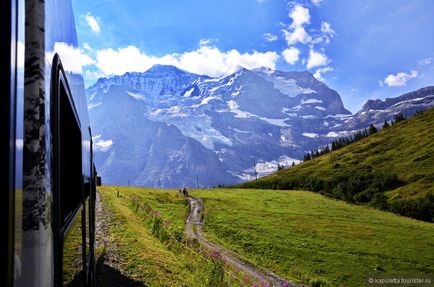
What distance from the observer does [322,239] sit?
58312 millimetres

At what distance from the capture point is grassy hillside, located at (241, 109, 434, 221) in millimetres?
100938

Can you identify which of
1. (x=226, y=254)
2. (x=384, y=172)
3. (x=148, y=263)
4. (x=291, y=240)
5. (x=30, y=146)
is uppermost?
(x=384, y=172)

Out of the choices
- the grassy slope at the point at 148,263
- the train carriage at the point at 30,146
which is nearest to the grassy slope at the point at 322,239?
the grassy slope at the point at 148,263

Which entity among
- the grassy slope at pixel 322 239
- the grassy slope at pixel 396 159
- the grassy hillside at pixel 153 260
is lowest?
the grassy slope at pixel 322 239

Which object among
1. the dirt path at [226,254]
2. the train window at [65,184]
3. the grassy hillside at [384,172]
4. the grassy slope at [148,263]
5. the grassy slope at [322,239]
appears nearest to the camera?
the train window at [65,184]

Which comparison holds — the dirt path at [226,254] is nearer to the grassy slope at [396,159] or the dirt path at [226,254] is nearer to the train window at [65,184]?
the train window at [65,184]

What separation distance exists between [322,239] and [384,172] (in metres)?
76.2

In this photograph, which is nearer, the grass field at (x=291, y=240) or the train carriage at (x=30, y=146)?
the train carriage at (x=30, y=146)

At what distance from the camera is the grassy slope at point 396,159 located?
111 meters

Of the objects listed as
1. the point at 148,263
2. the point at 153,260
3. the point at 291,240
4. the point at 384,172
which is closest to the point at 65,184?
the point at 148,263

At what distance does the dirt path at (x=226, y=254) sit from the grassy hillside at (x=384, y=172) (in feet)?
158

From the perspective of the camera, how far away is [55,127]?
2.46 metres

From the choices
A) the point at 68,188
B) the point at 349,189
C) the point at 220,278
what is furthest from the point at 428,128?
the point at 68,188

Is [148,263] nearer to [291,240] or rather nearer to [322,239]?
[291,240]
